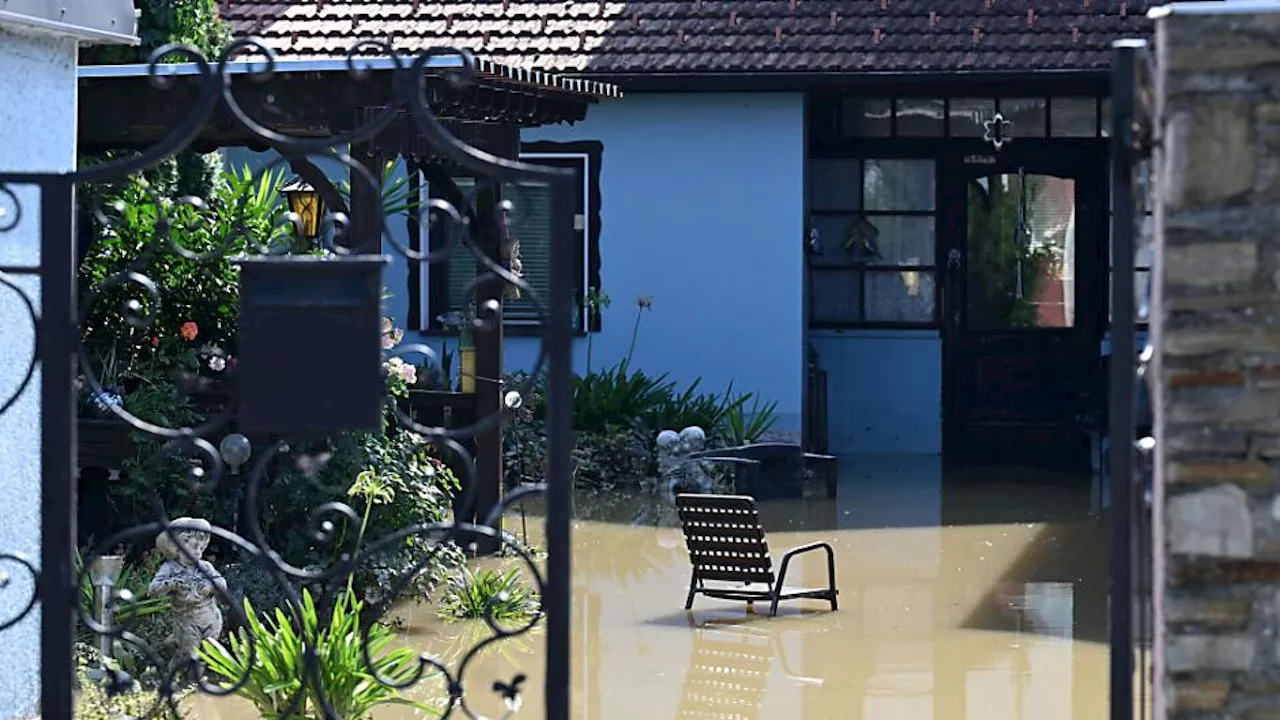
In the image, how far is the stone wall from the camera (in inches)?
155

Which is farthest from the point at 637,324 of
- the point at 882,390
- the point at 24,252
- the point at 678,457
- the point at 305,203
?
the point at 24,252

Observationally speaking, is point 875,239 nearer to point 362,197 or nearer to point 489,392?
point 489,392

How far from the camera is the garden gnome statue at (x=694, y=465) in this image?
545 inches

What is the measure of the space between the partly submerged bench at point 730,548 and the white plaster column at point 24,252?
3889 millimetres

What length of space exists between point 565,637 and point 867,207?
12.3 m

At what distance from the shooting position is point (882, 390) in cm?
1641

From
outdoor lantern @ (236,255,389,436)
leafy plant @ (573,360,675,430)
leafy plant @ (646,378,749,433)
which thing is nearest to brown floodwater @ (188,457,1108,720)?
leafy plant @ (573,360,675,430)

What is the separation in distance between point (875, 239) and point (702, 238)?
1.60 m

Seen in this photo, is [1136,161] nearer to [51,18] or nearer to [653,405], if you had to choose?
[51,18]

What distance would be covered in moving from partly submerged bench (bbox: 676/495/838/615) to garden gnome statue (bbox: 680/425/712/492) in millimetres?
3793

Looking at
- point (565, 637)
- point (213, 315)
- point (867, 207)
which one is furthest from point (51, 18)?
point (867, 207)

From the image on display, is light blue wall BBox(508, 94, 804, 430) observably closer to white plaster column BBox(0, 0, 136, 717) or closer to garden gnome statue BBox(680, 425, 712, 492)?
garden gnome statue BBox(680, 425, 712, 492)

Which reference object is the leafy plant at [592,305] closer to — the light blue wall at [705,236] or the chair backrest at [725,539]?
the light blue wall at [705,236]

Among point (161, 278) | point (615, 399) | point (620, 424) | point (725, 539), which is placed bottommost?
point (725, 539)
